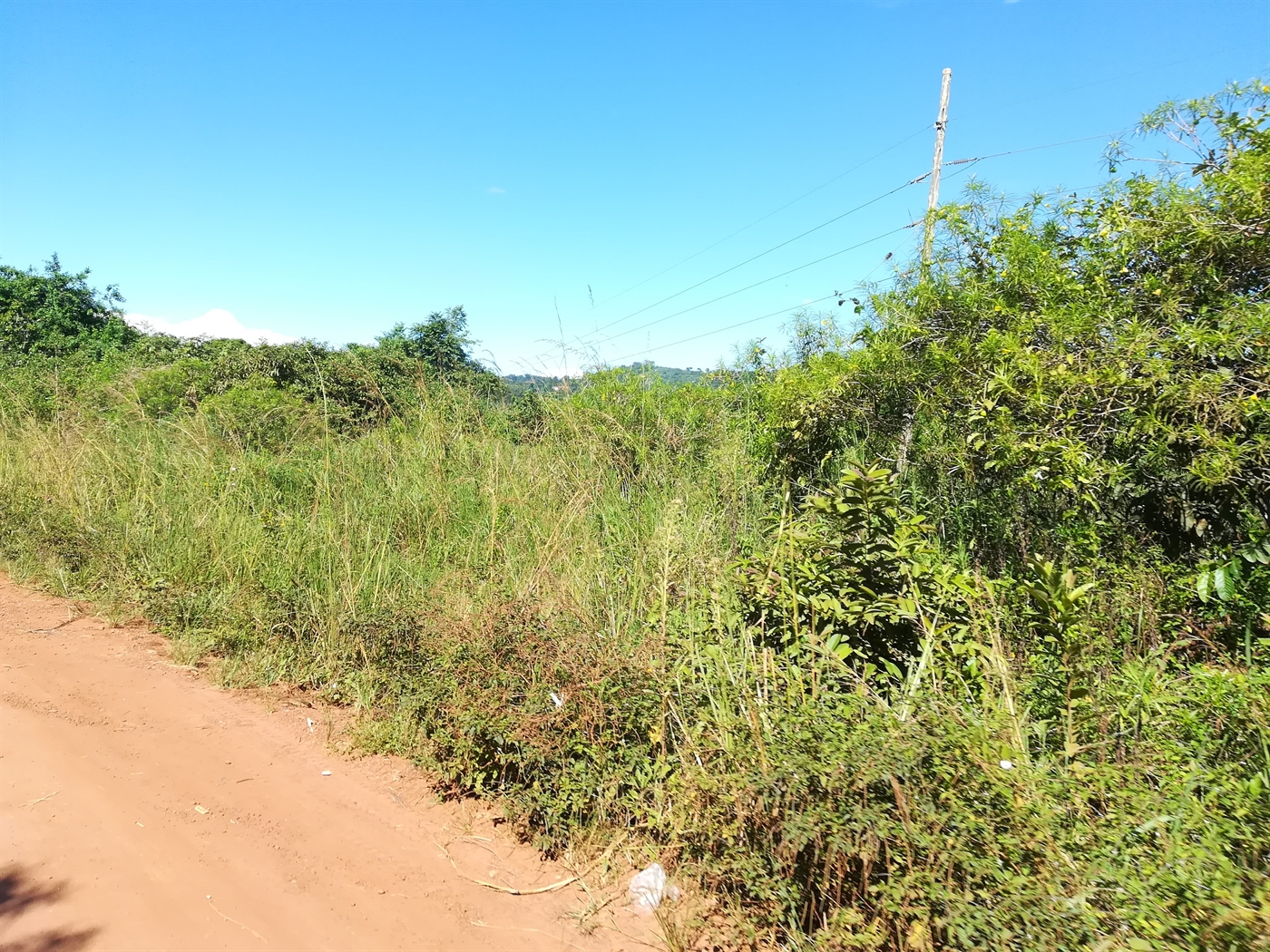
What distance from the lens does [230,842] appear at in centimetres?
285

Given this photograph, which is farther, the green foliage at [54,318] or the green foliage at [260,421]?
the green foliage at [54,318]

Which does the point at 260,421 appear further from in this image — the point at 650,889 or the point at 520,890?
the point at 650,889

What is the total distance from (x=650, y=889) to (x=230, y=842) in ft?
5.14

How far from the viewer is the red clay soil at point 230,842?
2465 mm

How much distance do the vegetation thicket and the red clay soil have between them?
248 mm

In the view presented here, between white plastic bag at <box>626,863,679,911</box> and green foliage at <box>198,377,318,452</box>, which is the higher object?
green foliage at <box>198,377,318,452</box>

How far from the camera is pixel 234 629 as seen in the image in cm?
460

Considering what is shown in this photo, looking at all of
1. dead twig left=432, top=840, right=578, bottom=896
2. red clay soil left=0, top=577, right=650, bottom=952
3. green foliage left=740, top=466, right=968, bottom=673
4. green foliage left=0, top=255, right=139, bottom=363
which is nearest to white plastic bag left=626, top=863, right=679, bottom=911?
red clay soil left=0, top=577, right=650, bottom=952

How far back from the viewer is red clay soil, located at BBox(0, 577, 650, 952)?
2465mm

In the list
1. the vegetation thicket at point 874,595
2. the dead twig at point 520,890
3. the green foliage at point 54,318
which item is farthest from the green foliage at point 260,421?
the green foliage at point 54,318

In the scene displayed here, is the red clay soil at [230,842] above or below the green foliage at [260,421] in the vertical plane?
below

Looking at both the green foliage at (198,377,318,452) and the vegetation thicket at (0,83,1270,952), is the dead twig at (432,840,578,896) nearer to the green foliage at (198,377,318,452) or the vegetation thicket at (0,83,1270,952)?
the vegetation thicket at (0,83,1270,952)

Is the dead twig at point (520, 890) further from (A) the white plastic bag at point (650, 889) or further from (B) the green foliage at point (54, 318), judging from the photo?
(B) the green foliage at point (54, 318)

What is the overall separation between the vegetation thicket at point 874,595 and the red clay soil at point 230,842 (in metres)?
0.25
